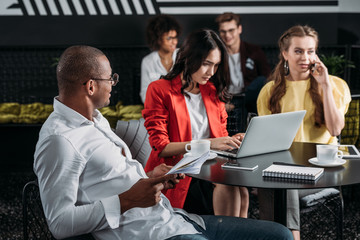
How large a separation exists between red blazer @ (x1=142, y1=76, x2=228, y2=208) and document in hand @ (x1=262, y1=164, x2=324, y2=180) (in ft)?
2.20

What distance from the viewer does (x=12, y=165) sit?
Answer: 5113 millimetres

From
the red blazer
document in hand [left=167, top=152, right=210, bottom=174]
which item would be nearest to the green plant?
the red blazer

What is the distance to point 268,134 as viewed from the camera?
2.26m

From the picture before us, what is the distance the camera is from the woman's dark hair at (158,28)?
5078 mm

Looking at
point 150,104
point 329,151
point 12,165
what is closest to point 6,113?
point 12,165

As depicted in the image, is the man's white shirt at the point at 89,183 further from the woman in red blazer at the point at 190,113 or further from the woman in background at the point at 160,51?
the woman in background at the point at 160,51

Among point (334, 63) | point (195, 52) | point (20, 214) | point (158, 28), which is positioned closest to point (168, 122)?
point (195, 52)

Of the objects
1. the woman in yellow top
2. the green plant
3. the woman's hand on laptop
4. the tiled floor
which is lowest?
the tiled floor

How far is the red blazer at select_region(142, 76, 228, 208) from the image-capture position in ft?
8.53

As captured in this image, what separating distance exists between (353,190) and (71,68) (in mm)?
Answer: 3103

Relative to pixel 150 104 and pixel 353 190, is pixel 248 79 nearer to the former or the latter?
pixel 353 190

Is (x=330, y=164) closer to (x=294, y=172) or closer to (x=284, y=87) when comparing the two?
(x=294, y=172)

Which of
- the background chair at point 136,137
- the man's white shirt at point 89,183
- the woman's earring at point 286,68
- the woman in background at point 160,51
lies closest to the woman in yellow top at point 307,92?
the woman's earring at point 286,68

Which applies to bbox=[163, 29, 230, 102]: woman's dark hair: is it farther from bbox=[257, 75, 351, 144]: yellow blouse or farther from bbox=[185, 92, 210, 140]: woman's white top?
bbox=[257, 75, 351, 144]: yellow blouse
